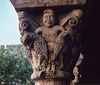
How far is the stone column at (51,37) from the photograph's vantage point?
4.85 feet

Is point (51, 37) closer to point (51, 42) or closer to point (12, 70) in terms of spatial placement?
point (51, 42)

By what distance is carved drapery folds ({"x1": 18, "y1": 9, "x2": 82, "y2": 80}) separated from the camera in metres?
1.48

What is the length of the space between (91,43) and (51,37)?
1.16 metres

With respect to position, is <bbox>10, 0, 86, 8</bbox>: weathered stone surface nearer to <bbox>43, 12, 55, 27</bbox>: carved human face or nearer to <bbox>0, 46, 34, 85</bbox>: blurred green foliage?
<bbox>43, 12, 55, 27</bbox>: carved human face

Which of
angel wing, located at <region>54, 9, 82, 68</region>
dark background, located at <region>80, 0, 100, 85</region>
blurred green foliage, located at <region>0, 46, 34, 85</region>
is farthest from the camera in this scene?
blurred green foliage, located at <region>0, 46, 34, 85</region>

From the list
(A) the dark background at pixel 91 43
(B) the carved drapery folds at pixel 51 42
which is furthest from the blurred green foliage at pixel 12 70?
(B) the carved drapery folds at pixel 51 42

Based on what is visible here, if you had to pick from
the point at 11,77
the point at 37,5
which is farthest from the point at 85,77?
the point at 11,77

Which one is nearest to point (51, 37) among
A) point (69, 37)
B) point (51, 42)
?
point (51, 42)

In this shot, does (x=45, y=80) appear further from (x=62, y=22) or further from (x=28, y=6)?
(x=28, y=6)

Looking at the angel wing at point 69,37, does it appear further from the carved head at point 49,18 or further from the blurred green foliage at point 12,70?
the blurred green foliage at point 12,70

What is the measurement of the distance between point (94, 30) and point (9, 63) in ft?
14.2

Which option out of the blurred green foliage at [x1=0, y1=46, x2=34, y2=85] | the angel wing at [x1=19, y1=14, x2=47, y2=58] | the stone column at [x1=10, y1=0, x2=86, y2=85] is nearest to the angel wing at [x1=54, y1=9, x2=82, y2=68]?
the stone column at [x1=10, y1=0, x2=86, y2=85]

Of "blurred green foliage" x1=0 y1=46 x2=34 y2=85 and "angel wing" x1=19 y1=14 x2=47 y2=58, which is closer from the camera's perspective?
"angel wing" x1=19 y1=14 x2=47 y2=58

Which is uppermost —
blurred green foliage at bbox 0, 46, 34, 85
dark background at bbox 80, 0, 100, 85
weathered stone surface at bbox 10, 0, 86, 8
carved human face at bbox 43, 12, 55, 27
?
weathered stone surface at bbox 10, 0, 86, 8
